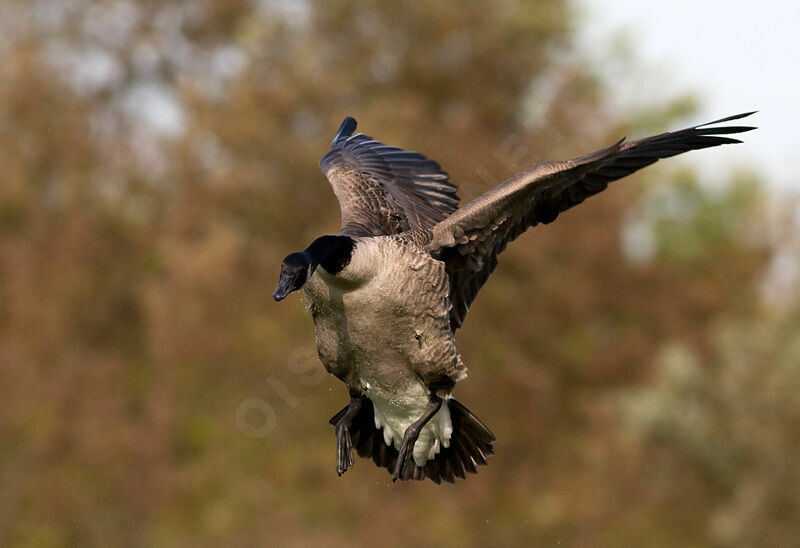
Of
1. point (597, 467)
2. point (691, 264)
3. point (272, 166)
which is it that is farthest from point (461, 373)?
point (691, 264)

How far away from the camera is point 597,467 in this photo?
2986cm

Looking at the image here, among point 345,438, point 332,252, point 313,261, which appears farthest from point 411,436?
point 313,261

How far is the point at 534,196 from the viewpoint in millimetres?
8234

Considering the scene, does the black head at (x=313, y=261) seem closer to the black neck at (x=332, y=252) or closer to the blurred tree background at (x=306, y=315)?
the black neck at (x=332, y=252)

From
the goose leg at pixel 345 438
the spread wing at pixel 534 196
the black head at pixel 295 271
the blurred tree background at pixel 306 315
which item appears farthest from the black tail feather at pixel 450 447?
the blurred tree background at pixel 306 315

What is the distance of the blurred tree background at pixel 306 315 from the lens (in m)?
29.0

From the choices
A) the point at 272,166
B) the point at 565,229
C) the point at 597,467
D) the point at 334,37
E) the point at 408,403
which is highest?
the point at 334,37

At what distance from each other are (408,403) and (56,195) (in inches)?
1111

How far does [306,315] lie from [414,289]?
66.7 ft

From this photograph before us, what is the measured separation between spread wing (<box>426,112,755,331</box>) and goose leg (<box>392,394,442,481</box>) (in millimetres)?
861

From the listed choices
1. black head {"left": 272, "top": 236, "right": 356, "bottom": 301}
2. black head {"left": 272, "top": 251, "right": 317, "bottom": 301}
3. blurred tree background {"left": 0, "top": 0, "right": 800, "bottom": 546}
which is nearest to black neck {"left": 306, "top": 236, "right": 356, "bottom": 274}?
black head {"left": 272, "top": 236, "right": 356, "bottom": 301}

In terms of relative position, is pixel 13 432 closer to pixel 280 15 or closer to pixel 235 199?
pixel 235 199

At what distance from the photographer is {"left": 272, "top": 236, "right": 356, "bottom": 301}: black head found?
693 centimetres

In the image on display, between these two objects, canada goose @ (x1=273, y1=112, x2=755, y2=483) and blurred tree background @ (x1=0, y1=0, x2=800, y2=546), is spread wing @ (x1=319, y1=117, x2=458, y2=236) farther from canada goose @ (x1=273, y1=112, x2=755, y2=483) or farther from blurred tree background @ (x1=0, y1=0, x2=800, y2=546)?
blurred tree background @ (x1=0, y1=0, x2=800, y2=546)
